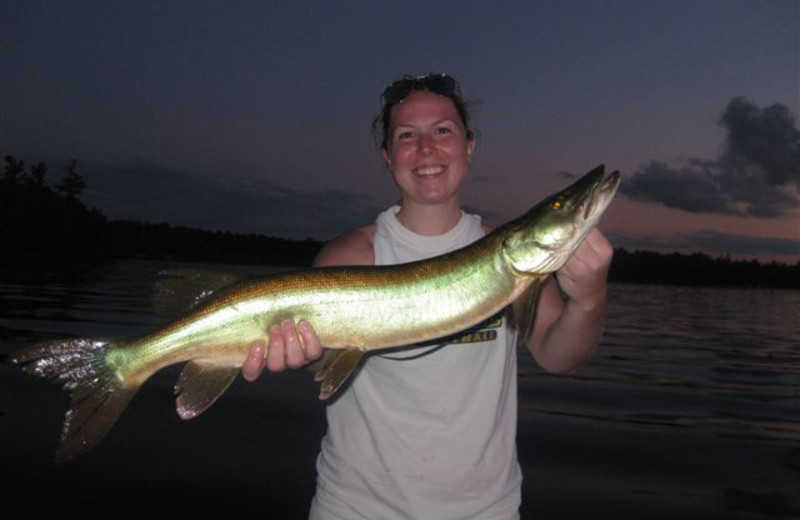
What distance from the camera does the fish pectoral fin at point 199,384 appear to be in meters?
3.52

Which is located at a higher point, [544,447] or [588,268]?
[588,268]

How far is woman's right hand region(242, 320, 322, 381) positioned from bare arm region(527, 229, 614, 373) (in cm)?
140

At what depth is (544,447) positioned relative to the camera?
9.07 m

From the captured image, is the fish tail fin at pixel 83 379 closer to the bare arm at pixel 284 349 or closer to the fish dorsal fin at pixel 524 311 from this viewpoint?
the bare arm at pixel 284 349

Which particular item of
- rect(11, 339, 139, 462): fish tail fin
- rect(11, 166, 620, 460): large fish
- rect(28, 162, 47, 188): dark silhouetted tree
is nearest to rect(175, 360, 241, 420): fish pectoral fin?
rect(11, 166, 620, 460): large fish

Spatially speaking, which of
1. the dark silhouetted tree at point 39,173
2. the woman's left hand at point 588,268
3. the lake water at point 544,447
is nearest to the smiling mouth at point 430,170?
the woman's left hand at point 588,268

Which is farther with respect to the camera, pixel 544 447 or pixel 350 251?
pixel 544 447

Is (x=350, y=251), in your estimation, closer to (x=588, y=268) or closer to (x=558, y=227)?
(x=558, y=227)

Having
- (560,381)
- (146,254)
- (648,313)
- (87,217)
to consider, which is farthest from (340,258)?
(146,254)

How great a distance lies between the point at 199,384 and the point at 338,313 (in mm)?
876

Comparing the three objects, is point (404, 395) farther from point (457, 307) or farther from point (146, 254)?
point (146, 254)

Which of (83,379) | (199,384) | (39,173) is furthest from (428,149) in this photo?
(39,173)

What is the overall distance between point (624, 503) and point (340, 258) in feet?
16.9

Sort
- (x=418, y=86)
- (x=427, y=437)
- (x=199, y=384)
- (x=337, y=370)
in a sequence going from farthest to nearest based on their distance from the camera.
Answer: (x=418, y=86) < (x=199, y=384) < (x=427, y=437) < (x=337, y=370)
